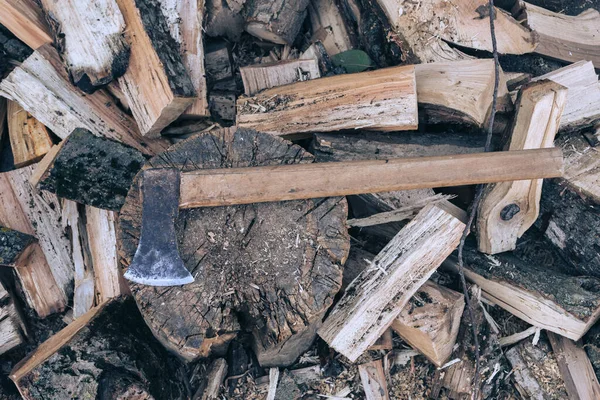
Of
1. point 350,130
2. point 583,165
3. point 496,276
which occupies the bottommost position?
point 496,276

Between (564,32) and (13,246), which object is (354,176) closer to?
(564,32)

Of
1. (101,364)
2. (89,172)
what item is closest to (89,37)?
(89,172)

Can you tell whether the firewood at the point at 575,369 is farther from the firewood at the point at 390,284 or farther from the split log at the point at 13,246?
the split log at the point at 13,246

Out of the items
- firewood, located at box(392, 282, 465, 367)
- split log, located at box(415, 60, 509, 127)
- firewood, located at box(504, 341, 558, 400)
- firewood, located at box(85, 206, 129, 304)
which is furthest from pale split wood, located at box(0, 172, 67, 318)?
firewood, located at box(504, 341, 558, 400)

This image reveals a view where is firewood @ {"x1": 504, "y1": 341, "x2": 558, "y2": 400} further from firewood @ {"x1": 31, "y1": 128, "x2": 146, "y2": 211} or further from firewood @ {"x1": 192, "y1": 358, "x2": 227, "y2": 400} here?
firewood @ {"x1": 31, "y1": 128, "x2": 146, "y2": 211}

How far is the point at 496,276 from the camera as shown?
2.87m

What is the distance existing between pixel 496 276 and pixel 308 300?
48.0 inches

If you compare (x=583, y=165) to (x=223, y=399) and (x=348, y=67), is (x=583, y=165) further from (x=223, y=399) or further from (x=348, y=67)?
(x=223, y=399)

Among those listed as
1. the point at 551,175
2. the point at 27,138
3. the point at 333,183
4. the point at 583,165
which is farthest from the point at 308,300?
the point at 27,138

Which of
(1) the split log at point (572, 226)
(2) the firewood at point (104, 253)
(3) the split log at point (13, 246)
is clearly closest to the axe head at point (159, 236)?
(2) the firewood at point (104, 253)

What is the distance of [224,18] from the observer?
10.1 ft

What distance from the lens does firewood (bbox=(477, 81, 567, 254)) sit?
2688 mm

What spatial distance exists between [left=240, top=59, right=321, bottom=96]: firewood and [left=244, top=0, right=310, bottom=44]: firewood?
0.62 ft

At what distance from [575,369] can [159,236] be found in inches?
97.5
